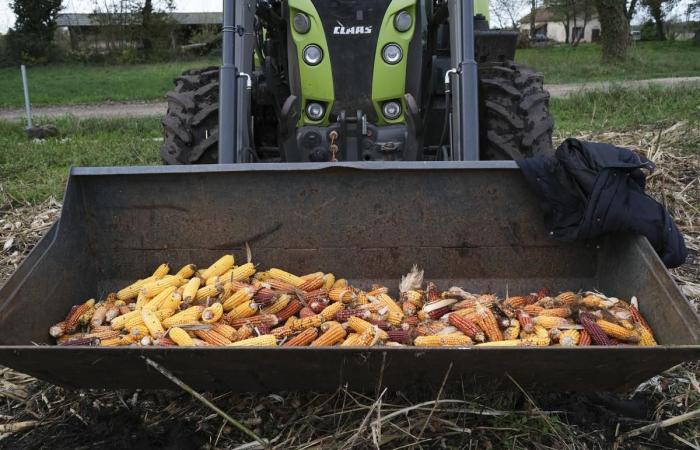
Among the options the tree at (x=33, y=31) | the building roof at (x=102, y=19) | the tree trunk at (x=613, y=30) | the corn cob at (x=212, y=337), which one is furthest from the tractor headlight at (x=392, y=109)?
the building roof at (x=102, y=19)

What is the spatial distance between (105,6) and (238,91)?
3631 cm

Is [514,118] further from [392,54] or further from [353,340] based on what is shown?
[353,340]

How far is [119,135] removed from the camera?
39.0 ft

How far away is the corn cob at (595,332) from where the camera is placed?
3494mm

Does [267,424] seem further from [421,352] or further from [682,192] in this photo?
[682,192]

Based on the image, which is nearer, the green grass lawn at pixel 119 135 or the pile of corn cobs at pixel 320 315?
the pile of corn cobs at pixel 320 315

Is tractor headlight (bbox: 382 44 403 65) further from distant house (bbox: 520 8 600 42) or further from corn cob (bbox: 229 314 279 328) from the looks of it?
distant house (bbox: 520 8 600 42)

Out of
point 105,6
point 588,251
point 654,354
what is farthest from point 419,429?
point 105,6

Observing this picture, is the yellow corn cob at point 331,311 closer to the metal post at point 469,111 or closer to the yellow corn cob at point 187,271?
the yellow corn cob at point 187,271

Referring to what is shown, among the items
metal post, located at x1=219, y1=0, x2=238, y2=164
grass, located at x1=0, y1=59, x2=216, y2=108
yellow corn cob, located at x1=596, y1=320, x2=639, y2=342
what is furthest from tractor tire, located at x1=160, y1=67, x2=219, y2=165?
grass, located at x1=0, y1=59, x2=216, y2=108

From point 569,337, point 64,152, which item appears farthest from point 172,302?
point 64,152

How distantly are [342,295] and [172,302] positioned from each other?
86 centimetres

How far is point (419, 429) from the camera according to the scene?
3.32 meters

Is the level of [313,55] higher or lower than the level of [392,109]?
higher
